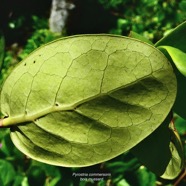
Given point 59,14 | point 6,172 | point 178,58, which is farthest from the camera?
point 59,14

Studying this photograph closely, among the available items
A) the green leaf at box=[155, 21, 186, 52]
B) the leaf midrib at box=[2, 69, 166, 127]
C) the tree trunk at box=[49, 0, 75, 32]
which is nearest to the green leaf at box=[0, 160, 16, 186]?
the leaf midrib at box=[2, 69, 166, 127]

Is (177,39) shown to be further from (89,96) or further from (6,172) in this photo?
(6,172)

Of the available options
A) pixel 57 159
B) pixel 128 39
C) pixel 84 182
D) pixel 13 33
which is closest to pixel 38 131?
pixel 57 159

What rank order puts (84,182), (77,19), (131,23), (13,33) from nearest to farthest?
(84,182) < (131,23) < (77,19) < (13,33)

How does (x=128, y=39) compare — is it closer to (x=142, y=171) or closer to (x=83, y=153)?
(x=83, y=153)

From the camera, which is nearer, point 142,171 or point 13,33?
point 142,171

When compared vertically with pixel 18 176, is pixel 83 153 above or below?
above

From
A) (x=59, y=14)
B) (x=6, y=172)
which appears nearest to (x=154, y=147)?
(x=6, y=172)
